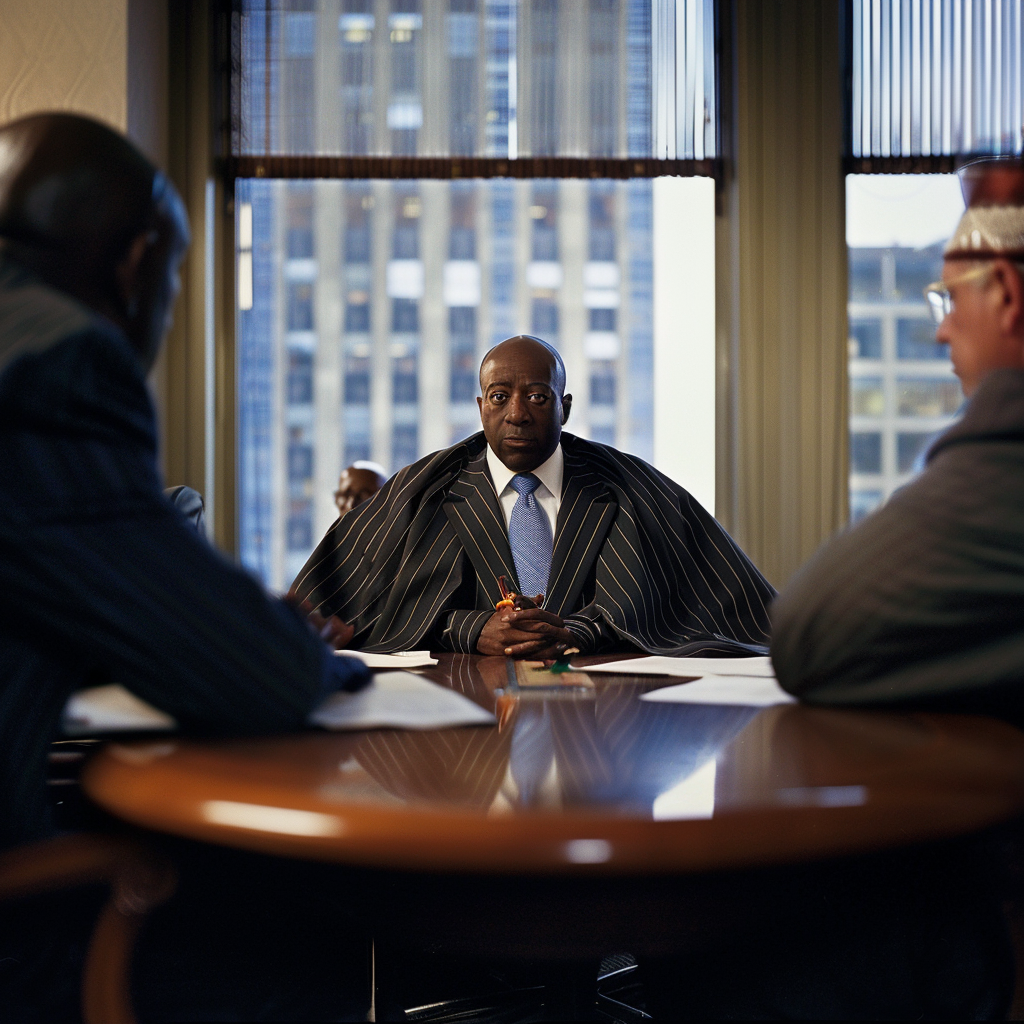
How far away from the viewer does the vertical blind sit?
5.17 metres

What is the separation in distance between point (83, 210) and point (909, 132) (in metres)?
5.12

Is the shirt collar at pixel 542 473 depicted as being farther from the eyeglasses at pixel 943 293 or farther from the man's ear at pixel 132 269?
the man's ear at pixel 132 269

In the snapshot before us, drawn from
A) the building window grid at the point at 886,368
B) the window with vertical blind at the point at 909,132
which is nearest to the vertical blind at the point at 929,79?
the window with vertical blind at the point at 909,132

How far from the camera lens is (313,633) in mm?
1149

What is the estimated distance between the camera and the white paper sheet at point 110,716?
3.86 feet

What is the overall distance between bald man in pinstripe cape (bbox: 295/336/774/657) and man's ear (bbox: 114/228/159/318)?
1341 millimetres

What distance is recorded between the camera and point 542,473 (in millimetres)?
3047

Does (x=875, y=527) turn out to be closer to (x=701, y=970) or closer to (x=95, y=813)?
(x=701, y=970)

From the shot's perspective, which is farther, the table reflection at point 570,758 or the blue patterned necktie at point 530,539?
the blue patterned necktie at point 530,539

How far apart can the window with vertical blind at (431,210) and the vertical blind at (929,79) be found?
832 millimetres

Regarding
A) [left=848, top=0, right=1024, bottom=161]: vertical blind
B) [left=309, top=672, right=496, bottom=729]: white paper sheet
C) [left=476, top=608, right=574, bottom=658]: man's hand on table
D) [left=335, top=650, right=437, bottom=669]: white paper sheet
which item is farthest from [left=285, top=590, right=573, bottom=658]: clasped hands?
[left=848, top=0, right=1024, bottom=161]: vertical blind

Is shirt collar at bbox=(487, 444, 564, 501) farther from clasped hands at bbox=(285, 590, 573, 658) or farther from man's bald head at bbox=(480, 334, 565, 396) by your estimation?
clasped hands at bbox=(285, 590, 573, 658)

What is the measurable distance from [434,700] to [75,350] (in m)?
0.69

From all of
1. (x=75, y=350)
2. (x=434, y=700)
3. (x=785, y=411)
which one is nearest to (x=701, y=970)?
(x=434, y=700)
